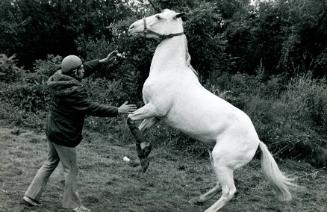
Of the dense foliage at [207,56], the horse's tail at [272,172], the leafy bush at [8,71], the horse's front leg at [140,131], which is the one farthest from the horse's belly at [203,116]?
the leafy bush at [8,71]

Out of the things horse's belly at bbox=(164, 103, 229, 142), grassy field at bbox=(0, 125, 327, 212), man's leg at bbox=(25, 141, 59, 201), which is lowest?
grassy field at bbox=(0, 125, 327, 212)

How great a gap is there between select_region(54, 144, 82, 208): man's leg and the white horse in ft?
2.86

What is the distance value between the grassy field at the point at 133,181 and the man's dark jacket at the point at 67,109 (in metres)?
0.89

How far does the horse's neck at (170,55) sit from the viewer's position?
574cm

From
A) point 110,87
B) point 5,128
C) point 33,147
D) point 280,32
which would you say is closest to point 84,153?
point 33,147

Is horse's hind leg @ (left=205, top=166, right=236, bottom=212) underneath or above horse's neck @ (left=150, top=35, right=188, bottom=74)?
underneath

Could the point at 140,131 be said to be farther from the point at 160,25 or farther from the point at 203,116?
the point at 160,25

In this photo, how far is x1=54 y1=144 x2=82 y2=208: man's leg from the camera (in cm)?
509

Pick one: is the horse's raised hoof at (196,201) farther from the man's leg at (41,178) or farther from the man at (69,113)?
the man's leg at (41,178)

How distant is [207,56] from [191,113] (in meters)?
5.57

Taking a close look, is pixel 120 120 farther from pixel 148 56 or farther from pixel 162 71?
pixel 162 71

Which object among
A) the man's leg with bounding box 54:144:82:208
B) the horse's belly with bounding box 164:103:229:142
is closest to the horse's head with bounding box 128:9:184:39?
the horse's belly with bounding box 164:103:229:142

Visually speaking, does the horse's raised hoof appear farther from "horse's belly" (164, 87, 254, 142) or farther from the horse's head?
the horse's head

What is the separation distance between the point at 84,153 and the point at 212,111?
348cm
